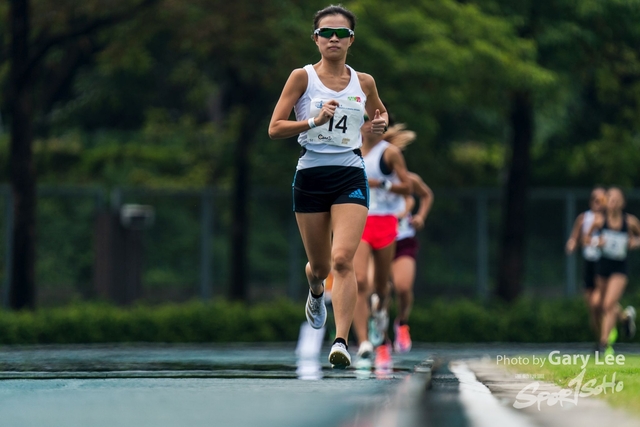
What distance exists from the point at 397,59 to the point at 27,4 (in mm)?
5575

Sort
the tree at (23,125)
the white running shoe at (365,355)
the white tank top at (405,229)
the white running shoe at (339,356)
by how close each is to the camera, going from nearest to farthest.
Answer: the white running shoe at (339,356) < the white running shoe at (365,355) < the white tank top at (405,229) < the tree at (23,125)

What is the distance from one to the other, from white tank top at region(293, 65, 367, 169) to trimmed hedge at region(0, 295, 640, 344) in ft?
38.0

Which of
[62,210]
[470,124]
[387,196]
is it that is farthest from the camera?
[470,124]

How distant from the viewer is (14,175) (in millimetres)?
20891

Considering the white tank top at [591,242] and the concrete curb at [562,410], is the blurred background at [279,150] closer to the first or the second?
the white tank top at [591,242]

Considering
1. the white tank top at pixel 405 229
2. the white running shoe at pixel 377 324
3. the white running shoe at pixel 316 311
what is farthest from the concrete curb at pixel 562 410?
the white tank top at pixel 405 229

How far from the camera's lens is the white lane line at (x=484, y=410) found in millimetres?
5203

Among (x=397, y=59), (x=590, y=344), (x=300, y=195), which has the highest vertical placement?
(x=397, y=59)

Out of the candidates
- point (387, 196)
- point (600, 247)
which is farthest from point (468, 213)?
point (387, 196)

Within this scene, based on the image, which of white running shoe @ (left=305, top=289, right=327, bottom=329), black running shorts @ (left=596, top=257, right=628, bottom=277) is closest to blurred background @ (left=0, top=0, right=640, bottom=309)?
black running shorts @ (left=596, top=257, right=628, bottom=277)

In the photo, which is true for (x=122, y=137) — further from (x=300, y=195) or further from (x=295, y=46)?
(x=300, y=195)

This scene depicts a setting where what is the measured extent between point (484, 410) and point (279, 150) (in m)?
21.4

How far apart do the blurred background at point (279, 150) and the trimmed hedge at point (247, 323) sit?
3.30ft

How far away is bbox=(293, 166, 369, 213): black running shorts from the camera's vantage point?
8.88 m
